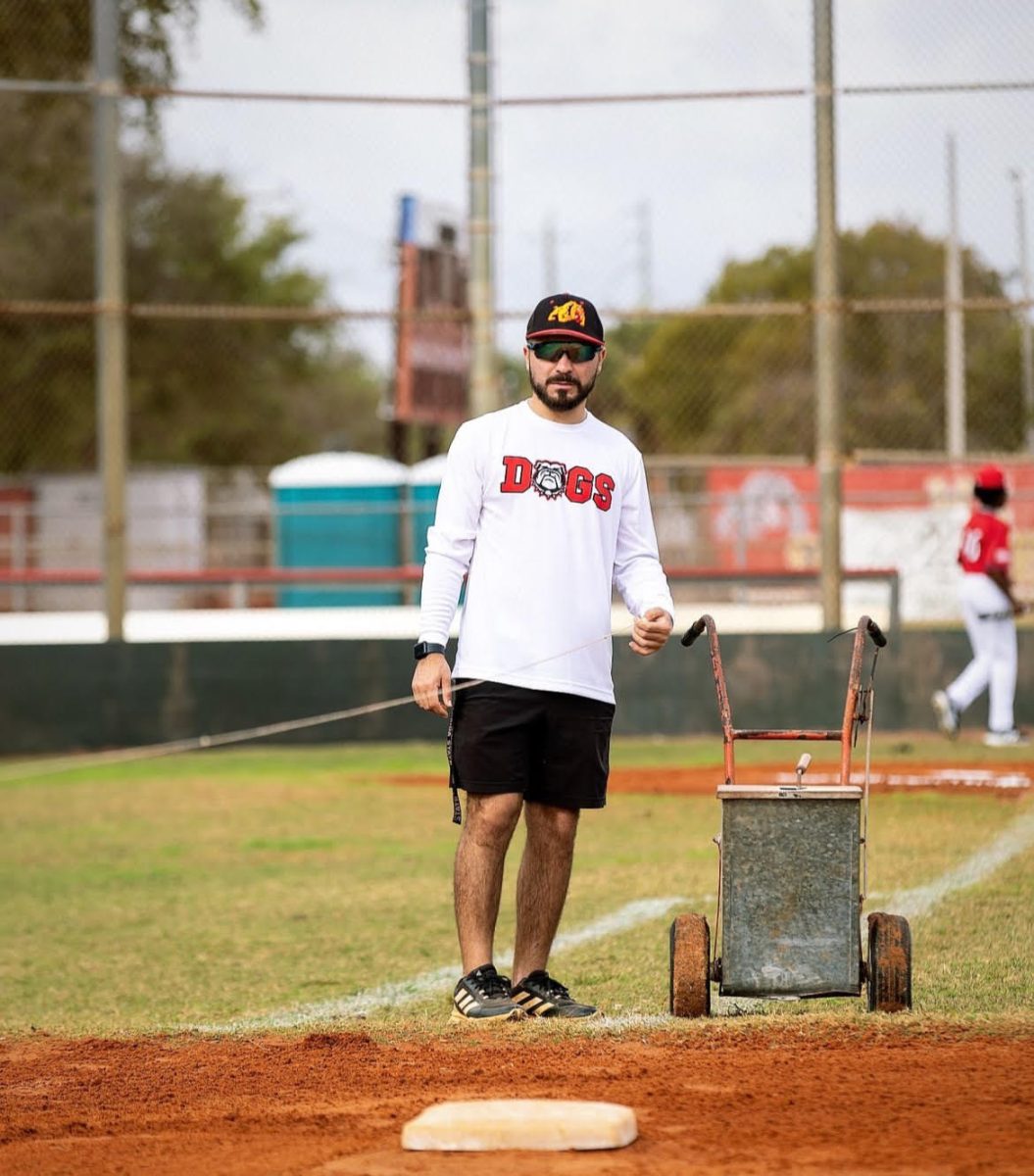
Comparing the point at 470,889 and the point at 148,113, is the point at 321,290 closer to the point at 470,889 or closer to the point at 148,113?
the point at 148,113

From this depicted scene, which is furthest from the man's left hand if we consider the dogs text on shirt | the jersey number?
the jersey number

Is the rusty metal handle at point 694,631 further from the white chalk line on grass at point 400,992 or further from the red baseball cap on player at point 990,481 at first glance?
the red baseball cap on player at point 990,481

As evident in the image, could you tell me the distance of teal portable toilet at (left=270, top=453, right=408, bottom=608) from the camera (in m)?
26.1

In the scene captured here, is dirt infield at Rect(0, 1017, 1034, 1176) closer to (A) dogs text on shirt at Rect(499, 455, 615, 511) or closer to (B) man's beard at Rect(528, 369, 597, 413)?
(A) dogs text on shirt at Rect(499, 455, 615, 511)

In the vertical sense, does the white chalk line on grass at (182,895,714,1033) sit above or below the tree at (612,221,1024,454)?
below

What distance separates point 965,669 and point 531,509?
1011cm

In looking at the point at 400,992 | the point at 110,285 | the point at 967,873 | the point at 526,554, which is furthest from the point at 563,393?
the point at 110,285

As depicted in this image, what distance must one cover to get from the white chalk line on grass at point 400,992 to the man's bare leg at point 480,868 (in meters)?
0.64

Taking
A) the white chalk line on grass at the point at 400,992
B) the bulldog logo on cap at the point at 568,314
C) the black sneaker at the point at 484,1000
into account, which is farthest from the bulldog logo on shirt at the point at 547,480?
the white chalk line on grass at the point at 400,992

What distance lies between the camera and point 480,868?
5.65m

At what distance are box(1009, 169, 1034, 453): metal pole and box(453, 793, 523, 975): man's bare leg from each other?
9680 mm

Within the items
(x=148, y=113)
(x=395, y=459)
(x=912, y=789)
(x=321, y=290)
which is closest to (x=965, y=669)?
(x=912, y=789)

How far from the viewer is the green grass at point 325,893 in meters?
6.49

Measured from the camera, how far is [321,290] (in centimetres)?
5066
